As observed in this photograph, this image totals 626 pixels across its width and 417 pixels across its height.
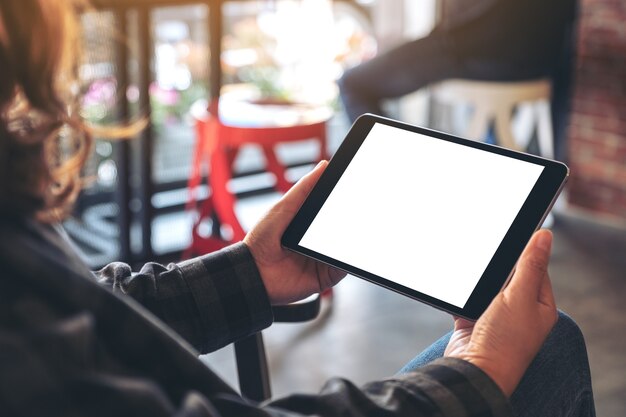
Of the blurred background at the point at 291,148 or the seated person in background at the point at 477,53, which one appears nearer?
the blurred background at the point at 291,148

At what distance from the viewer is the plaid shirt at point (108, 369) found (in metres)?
0.54

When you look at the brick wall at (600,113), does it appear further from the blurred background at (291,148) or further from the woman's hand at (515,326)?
the woman's hand at (515,326)

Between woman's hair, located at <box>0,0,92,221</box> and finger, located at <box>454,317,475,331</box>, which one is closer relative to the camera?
woman's hair, located at <box>0,0,92,221</box>

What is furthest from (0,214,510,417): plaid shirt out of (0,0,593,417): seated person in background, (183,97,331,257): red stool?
(183,97,331,257): red stool

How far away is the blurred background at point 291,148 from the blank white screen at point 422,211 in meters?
0.96

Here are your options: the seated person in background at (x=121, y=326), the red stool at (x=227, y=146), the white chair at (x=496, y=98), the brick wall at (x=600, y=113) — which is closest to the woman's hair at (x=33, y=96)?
the seated person in background at (x=121, y=326)

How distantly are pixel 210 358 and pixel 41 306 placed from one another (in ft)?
5.30

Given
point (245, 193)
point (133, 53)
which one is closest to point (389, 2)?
point (245, 193)

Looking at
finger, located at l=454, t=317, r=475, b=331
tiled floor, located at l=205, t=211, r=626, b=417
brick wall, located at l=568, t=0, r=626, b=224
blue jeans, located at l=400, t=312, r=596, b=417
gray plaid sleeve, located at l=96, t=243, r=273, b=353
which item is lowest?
tiled floor, located at l=205, t=211, r=626, b=417

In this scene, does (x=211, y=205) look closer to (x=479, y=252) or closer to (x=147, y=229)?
(x=147, y=229)

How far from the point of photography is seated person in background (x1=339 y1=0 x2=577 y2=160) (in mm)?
2783

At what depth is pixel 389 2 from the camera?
3756 mm

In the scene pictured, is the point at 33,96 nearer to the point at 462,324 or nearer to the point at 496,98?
the point at 462,324

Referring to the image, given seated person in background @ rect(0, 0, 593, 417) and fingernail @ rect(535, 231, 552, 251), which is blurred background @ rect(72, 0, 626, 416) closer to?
seated person in background @ rect(0, 0, 593, 417)
